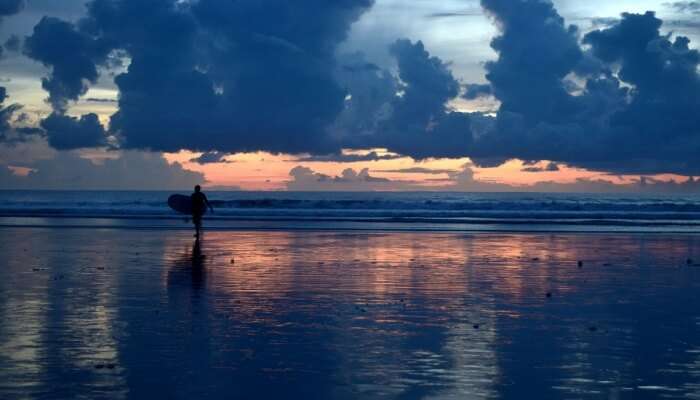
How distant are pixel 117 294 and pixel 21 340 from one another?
14.0 feet

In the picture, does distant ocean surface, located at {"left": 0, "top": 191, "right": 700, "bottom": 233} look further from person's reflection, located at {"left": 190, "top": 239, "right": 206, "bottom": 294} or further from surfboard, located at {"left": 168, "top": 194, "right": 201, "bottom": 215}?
person's reflection, located at {"left": 190, "top": 239, "right": 206, "bottom": 294}

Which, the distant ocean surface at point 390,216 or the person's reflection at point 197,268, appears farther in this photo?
the distant ocean surface at point 390,216

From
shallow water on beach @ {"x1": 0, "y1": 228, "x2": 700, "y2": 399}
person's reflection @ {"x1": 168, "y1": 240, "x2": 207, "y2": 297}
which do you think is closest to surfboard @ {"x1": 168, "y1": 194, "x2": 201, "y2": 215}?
person's reflection @ {"x1": 168, "y1": 240, "x2": 207, "y2": 297}

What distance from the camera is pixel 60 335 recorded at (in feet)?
34.6

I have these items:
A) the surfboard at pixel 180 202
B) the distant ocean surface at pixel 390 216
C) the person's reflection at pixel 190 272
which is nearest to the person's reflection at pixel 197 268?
the person's reflection at pixel 190 272

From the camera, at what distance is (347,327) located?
11.3 metres

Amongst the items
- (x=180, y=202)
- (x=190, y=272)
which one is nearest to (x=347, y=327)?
(x=190, y=272)

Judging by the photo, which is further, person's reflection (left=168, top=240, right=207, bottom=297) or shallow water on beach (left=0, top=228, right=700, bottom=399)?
person's reflection (left=168, top=240, right=207, bottom=297)

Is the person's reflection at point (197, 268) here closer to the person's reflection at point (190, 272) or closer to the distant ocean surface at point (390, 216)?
the person's reflection at point (190, 272)

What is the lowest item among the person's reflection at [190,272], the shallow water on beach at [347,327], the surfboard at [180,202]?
the shallow water on beach at [347,327]

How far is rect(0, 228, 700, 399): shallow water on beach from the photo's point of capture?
8.19m

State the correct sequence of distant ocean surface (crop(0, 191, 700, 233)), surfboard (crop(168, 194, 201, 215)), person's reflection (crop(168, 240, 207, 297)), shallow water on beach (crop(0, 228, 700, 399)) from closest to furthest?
shallow water on beach (crop(0, 228, 700, 399))
person's reflection (crop(168, 240, 207, 297))
distant ocean surface (crop(0, 191, 700, 233))
surfboard (crop(168, 194, 201, 215))

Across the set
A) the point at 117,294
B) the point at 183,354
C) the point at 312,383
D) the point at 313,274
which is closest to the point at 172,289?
the point at 117,294

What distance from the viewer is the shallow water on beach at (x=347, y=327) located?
8.19 metres
